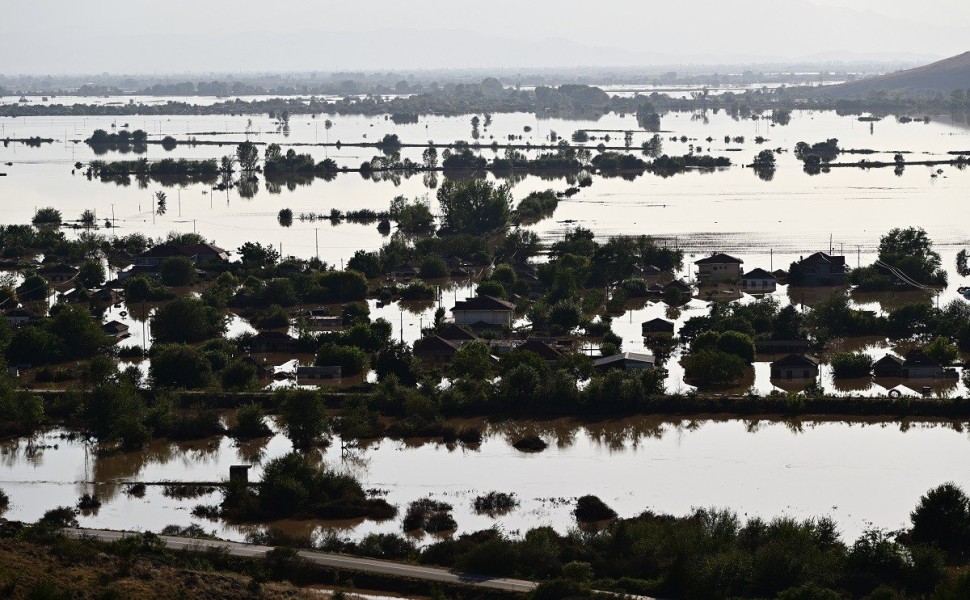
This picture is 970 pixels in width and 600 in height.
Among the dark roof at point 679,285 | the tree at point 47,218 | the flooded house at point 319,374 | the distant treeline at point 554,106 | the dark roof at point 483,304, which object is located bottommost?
the flooded house at point 319,374

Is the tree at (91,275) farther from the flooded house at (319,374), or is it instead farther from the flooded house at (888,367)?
the flooded house at (888,367)

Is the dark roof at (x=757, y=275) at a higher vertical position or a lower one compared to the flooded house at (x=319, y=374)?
higher

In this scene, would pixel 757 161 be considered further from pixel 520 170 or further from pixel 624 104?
pixel 624 104

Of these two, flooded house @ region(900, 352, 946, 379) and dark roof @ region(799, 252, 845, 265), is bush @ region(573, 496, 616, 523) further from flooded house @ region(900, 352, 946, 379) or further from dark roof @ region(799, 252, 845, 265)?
dark roof @ region(799, 252, 845, 265)

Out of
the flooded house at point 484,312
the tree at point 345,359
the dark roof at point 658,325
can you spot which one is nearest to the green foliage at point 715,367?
the dark roof at point 658,325

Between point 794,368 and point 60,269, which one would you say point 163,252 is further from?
point 794,368

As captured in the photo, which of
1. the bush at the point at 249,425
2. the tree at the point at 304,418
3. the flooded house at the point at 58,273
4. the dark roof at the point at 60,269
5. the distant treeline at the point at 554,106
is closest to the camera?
the tree at the point at 304,418

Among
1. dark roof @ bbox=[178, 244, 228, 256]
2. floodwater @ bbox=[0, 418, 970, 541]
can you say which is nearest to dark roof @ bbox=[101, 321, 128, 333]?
floodwater @ bbox=[0, 418, 970, 541]
